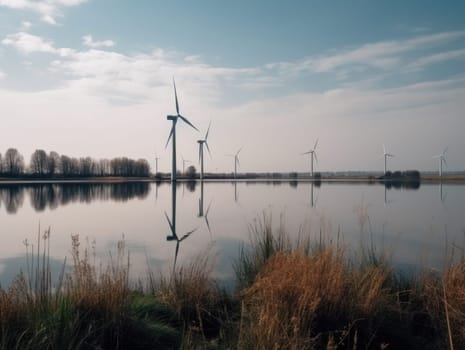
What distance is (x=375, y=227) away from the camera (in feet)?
51.3

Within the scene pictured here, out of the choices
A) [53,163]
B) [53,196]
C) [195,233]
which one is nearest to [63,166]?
[53,163]

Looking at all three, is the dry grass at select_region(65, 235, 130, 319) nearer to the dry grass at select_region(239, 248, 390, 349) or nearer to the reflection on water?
the dry grass at select_region(239, 248, 390, 349)

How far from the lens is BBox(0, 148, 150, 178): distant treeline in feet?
353

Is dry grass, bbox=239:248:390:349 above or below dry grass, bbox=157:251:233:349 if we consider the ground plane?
above

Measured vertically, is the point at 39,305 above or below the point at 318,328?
above

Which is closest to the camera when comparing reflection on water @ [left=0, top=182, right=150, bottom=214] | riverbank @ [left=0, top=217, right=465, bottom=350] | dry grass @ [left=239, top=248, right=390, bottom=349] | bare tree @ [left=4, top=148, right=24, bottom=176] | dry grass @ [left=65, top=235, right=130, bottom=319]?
riverbank @ [left=0, top=217, right=465, bottom=350]

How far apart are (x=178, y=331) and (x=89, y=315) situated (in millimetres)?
1314

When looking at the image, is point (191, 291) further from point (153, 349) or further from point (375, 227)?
point (375, 227)

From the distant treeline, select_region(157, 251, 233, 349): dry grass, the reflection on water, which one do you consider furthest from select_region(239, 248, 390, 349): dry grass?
the distant treeline

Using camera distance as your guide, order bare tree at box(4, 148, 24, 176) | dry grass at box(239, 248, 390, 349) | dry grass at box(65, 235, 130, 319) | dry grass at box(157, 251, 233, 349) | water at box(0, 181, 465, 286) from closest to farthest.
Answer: dry grass at box(239, 248, 390, 349) → dry grass at box(65, 235, 130, 319) → dry grass at box(157, 251, 233, 349) → water at box(0, 181, 465, 286) → bare tree at box(4, 148, 24, 176)

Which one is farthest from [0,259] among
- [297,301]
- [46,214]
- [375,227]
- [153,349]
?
[375,227]

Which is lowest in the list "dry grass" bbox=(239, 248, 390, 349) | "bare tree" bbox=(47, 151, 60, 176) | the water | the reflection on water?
the water

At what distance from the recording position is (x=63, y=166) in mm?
117875

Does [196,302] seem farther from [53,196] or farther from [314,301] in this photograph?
[53,196]
